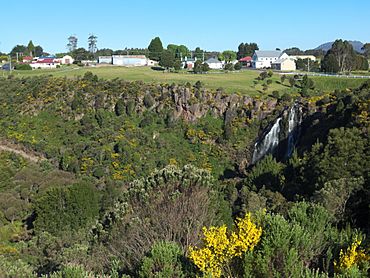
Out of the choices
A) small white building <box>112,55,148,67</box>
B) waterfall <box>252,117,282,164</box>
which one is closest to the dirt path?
waterfall <box>252,117,282,164</box>

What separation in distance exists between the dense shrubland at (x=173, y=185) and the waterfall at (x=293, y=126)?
70cm

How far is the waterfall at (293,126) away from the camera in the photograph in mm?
40347

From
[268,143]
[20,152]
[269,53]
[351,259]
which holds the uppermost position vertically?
[269,53]

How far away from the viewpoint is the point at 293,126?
41.3 metres

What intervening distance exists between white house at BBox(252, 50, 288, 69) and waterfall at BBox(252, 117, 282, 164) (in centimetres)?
3886

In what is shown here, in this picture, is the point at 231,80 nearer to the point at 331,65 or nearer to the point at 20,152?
the point at 331,65

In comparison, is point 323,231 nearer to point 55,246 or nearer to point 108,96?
point 55,246

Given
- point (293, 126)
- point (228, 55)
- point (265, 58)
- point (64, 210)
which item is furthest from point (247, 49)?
point (64, 210)

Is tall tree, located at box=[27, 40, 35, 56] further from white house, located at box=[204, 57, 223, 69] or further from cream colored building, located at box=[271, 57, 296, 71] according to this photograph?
cream colored building, located at box=[271, 57, 296, 71]

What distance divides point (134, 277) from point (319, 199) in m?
11.4

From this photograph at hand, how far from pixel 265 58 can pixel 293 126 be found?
4096 centimetres

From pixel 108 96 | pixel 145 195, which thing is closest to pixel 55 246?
pixel 145 195

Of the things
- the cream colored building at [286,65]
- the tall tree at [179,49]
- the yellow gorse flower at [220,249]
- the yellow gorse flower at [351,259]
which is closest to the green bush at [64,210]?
the yellow gorse flower at [220,249]

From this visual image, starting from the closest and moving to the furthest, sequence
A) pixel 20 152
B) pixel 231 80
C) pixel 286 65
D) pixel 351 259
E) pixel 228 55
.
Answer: pixel 351 259 → pixel 20 152 → pixel 231 80 → pixel 286 65 → pixel 228 55
